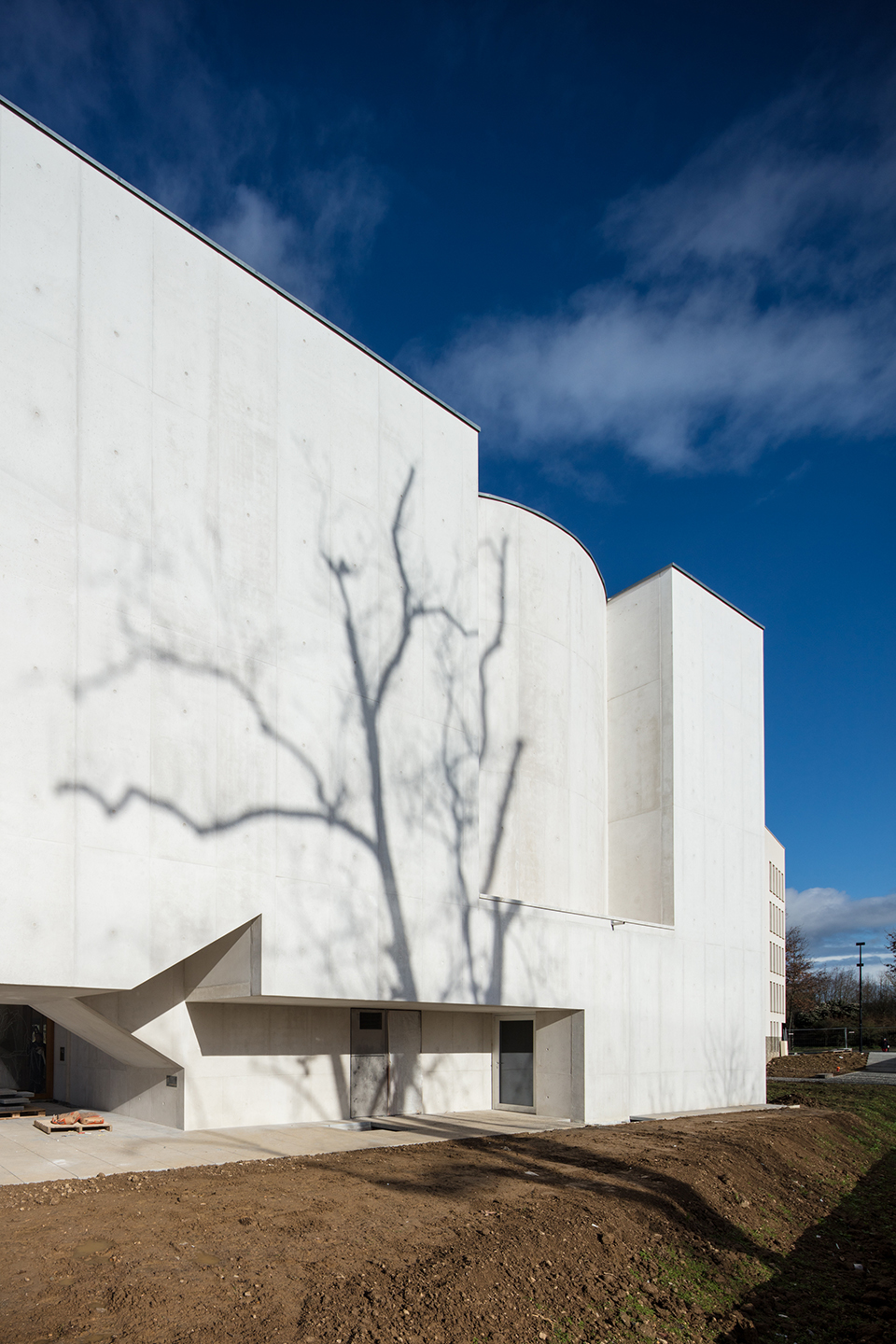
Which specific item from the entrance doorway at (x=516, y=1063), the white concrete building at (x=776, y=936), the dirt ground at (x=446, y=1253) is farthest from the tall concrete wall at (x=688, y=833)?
the white concrete building at (x=776, y=936)

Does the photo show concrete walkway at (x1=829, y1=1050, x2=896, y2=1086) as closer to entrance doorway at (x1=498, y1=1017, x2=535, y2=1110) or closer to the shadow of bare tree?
entrance doorway at (x1=498, y1=1017, x2=535, y2=1110)

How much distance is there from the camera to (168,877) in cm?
1231

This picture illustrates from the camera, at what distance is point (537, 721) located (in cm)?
2102

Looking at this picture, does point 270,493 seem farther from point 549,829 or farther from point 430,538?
point 549,829

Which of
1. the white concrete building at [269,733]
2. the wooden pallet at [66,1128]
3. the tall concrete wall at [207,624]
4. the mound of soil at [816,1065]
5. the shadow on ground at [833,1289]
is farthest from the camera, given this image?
the mound of soil at [816,1065]

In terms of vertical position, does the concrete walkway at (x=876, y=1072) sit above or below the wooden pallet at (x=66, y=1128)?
below

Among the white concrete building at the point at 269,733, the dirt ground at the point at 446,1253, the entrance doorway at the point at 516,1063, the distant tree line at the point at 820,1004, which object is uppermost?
the white concrete building at the point at 269,733

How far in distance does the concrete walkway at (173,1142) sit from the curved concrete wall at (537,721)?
477 cm

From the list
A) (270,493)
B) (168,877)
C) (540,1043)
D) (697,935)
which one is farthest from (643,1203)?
(697,935)

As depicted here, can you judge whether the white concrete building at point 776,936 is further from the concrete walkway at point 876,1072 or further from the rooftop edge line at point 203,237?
the rooftop edge line at point 203,237

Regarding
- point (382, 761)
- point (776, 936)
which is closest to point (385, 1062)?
point (382, 761)

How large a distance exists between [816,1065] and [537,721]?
30.5 meters

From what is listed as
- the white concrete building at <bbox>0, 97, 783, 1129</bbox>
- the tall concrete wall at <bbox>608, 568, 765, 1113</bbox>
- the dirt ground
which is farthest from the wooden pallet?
the tall concrete wall at <bbox>608, 568, 765, 1113</bbox>

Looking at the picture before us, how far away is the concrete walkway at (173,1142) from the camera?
1103 cm
